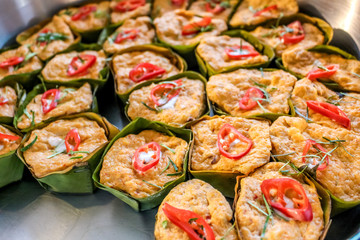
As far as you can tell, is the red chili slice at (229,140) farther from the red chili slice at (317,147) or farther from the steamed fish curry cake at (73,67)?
the steamed fish curry cake at (73,67)

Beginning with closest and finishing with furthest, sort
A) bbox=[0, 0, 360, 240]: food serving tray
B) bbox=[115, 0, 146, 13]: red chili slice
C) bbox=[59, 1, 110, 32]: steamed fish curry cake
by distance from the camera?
1. bbox=[0, 0, 360, 240]: food serving tray
2. bbox=[59, 1, 110, 32]: steamed fish curry cake
3. bbox=[115, 0, 146, 13]: red chili slice

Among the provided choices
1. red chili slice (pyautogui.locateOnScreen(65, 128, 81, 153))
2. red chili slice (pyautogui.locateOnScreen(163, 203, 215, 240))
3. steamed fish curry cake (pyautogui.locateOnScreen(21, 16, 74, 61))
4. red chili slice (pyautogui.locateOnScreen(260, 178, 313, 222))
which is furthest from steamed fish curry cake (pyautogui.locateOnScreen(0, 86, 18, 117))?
red chili slice (pyautogui.locateOnScreen(260, 178, 313, 222))

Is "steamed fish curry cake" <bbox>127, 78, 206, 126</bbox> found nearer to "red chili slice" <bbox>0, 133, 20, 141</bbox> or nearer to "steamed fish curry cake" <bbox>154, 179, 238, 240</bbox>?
"steamed fish curry cake" <bbox>154, 179, 238, 240</bbox>

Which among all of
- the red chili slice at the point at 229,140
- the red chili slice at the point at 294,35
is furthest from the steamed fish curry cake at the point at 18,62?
the red chili slice at the point at 294,35

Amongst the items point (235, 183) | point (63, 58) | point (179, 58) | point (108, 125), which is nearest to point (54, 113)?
point (108, 125)

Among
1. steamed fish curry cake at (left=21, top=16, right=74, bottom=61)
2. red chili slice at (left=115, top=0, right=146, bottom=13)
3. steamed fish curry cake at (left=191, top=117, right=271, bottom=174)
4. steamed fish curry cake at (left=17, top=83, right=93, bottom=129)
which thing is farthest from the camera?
red chili slice at (left=115, top=0, right=146, bottom=13)

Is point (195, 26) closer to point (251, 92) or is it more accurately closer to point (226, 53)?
point (226, 53)

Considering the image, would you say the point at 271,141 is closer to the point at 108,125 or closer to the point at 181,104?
the point at 181,104
